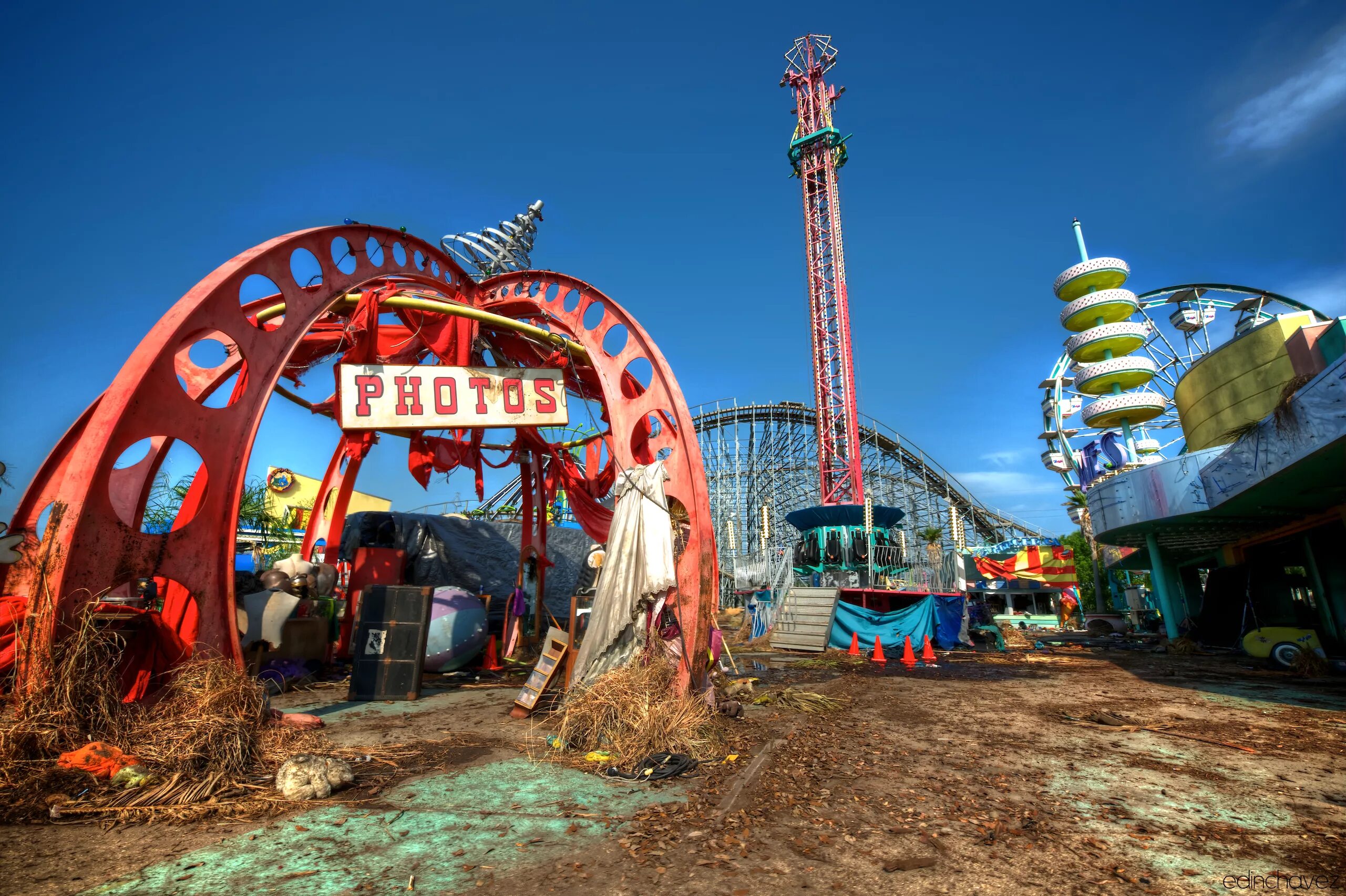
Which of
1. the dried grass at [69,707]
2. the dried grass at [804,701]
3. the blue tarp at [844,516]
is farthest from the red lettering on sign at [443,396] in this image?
the blue tarp at [844,516]

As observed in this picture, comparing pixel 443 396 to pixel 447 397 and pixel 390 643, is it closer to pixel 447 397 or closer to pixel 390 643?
pixel 447 397

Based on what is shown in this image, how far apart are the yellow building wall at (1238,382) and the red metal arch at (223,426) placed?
11.2 metres

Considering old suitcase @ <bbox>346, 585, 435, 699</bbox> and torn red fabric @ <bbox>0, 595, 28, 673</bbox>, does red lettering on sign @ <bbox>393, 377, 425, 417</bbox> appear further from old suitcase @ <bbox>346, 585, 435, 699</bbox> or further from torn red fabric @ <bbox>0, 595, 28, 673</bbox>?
torn red fabric @ <bbox>0, 595, 28, 673</bbox>

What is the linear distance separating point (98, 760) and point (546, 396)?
16.1 ft

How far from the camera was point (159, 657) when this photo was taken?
475 cm

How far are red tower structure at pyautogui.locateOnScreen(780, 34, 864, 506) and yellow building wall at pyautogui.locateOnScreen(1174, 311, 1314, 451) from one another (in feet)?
37.0

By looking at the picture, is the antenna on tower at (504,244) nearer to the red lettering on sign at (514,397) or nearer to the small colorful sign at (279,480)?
the red lettering on sign at (514,397)

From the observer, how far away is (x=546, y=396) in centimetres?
742

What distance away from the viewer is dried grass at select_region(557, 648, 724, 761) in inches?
181

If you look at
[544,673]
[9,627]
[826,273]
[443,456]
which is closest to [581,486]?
[443,456]

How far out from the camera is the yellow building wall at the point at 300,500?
34438 millimetres

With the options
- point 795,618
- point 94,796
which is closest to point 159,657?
point 94,796

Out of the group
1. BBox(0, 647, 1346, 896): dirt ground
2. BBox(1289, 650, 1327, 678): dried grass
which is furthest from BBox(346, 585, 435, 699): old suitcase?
BBox(1289, 650, 1327, 678): dried grass

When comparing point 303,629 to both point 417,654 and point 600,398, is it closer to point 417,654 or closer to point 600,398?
point 417,654
